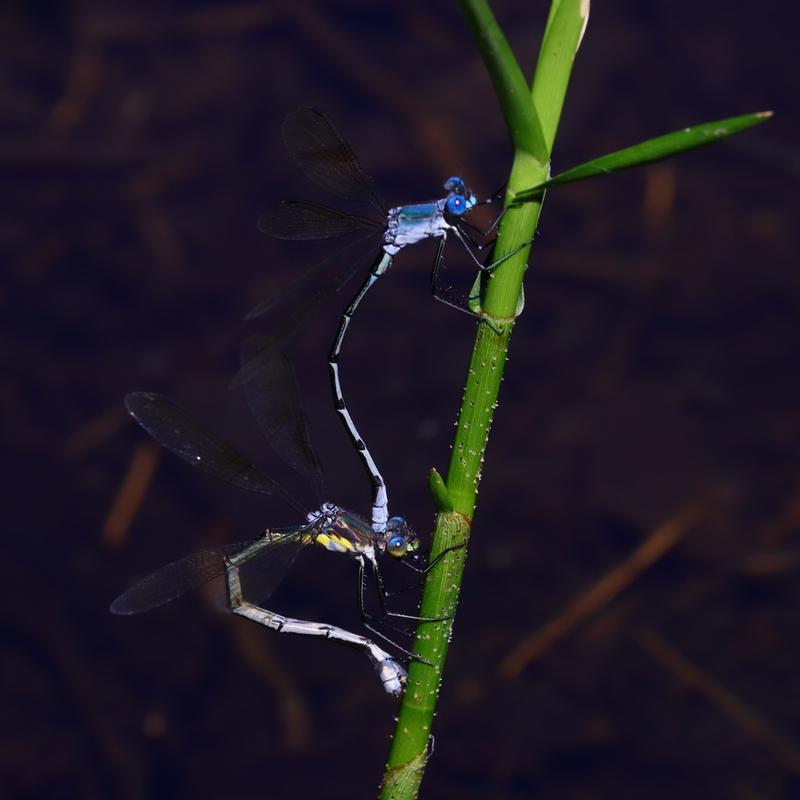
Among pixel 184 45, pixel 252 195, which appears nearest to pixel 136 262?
pixel 252 195

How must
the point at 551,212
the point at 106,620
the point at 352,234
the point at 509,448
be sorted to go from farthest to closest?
the point at 551,212
the point at 509,448
the point at 106,620
the point at 352,234

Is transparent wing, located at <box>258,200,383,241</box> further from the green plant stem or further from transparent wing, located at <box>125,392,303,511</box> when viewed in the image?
the green plant stem

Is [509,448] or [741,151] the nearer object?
[509,448]

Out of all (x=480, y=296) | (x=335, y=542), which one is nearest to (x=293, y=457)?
(x=335, y=542)

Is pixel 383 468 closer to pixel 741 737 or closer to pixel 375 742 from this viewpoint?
pixel 375 742

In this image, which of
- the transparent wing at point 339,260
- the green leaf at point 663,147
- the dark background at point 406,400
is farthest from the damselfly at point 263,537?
the dark background at point 406,400

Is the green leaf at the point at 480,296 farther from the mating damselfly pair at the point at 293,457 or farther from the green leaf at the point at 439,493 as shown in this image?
the mating damselfly pair at the point at 293,457

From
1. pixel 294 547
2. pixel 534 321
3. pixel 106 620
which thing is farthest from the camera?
pixel 534 321
